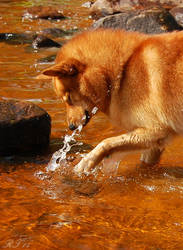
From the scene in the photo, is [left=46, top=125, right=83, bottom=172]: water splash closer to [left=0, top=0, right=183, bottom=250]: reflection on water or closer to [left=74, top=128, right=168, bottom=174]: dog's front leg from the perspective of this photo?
[left=0, top=0, right=183, bottom=250]: reflection on water

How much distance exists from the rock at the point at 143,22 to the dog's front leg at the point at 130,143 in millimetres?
7135

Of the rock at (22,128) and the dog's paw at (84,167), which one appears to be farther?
the rock at (22,128)

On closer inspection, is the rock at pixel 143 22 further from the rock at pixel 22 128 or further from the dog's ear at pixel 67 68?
the dog's ear at pixel 67 68

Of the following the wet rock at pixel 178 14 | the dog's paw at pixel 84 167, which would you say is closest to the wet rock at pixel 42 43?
the wet rock at pixel 178 14

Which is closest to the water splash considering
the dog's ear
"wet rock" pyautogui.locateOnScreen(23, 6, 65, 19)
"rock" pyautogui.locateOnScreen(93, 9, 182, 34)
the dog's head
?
the dog's head

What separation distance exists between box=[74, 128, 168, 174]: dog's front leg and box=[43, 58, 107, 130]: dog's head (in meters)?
0.50

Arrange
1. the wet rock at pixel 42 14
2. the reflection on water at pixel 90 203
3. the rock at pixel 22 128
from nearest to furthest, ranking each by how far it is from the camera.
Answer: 1. the reflection on water at pixel 90 203
2. the rock at pixel 22 128
3. the wet rock at pixel 42 14

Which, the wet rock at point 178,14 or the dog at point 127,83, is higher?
the wet rock at point 178,14

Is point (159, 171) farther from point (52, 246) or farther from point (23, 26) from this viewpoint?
point (23, 26)

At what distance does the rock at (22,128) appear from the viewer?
5383 mm

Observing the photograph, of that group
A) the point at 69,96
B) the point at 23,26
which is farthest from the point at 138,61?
the point at 23,26

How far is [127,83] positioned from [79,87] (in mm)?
550

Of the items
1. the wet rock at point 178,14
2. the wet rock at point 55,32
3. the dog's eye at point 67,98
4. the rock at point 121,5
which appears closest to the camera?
the dog's eye at point 67,98

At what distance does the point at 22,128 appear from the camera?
5449 mm
